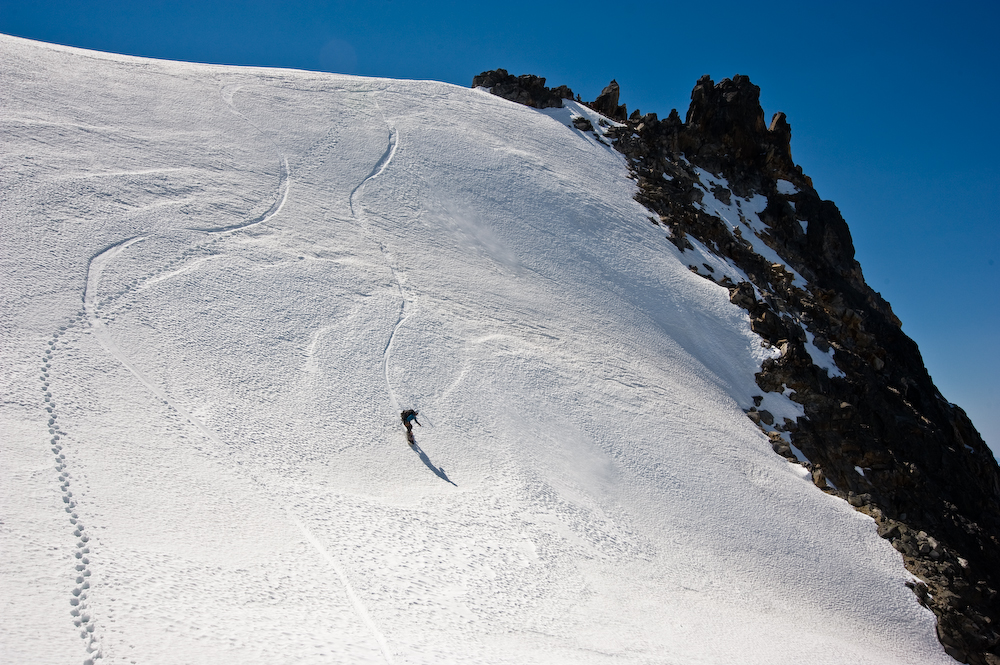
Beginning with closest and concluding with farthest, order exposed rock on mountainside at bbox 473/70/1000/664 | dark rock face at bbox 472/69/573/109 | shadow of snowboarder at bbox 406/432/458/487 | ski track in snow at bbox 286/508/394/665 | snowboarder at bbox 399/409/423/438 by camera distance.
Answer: ski track in snow at bbox 286/508/394/665, shadow of snowboarder at bbox 406/432/458/487, snowboarder at bbox 399/409/423/438, exposed rock on mountainside at bbox 473/70/1000/664, dark rock face at bbox 472/69/573/109

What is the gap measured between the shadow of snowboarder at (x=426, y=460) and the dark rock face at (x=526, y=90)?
3800 cm

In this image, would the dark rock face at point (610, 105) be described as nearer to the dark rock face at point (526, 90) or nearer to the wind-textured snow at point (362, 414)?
the dark rock face at point (526, 90)

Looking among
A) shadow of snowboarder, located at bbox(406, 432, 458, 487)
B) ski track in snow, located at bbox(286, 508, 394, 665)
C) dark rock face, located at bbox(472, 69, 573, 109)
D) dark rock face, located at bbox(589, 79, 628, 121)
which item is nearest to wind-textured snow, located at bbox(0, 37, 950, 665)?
ski track in snow, located at bbox(286, 508, 394, 665)

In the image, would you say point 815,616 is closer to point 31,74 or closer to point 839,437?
point 839,437

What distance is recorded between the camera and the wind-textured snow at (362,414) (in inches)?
467

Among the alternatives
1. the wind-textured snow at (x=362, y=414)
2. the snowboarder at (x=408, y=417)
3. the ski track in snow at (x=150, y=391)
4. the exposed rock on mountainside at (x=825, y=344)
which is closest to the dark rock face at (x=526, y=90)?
the exposed rock on mountainside at (x=825, y=344)

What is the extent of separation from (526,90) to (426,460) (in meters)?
40.3

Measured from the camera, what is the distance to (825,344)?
36.0 metres

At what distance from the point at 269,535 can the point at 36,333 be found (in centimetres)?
1052

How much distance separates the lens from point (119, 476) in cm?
1372

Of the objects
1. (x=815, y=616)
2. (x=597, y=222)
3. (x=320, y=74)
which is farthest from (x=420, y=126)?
(x=815, y=616)

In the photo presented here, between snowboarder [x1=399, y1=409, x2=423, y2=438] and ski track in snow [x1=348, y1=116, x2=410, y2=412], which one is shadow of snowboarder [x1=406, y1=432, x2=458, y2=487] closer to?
snowboarder [x1=399, y1=409, x2=423, y2=438]

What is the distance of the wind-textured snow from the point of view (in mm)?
11867

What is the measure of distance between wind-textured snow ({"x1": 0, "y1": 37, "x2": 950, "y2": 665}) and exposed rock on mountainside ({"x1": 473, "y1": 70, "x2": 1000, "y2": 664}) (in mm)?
1816
